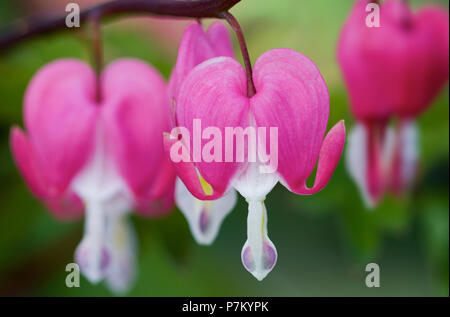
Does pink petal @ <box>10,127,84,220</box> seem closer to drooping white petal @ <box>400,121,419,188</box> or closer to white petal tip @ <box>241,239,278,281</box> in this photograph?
white petal tip @ <box>241,239,278,281</box>

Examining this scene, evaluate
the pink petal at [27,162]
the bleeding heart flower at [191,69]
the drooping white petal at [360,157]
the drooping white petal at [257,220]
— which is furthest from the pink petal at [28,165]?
the drooping white petal at [360,157]

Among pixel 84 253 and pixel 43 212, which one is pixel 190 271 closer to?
pixel 43 212

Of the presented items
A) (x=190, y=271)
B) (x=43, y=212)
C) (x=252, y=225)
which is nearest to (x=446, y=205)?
(x=190, y=271)

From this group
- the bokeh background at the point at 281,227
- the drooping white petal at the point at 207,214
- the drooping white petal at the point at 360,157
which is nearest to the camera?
the drooping white petal at the point at 207,214

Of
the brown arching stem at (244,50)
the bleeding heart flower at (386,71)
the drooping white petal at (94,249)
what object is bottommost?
the drooping white petal at (94,249)

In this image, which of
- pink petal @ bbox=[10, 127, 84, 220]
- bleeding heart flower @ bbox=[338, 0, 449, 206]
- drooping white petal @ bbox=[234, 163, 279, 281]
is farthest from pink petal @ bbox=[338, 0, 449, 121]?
pink petal @ bbox=[10, 127, 84, 220]

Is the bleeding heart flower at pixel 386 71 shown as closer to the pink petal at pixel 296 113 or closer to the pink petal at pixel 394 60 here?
the pink petal at pixel 394 60

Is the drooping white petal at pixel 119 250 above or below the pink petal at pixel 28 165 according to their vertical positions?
below

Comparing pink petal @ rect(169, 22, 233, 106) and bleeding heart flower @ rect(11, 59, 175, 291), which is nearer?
pink petal @ rect(169, 22, 233, 106)
